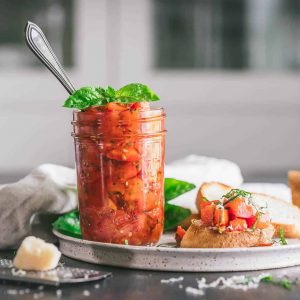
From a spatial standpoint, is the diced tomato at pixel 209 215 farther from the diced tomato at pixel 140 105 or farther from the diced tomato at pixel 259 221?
the diced tomato at pixel 140 105

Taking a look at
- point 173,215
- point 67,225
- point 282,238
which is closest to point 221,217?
point 282,238

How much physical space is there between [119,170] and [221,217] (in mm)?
189

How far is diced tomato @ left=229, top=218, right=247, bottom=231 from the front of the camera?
1342mm

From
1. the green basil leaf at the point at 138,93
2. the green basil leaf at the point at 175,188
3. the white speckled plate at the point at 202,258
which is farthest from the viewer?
the green basil leaf at the point at 175,188

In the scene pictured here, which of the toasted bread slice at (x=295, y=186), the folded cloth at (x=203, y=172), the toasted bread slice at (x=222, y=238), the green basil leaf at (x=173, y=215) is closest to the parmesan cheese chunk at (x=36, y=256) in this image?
the toasted bread slice at (x=222, y=238)

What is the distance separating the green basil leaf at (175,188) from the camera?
1.59 metres

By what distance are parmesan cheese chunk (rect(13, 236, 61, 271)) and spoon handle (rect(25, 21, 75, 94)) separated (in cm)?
30

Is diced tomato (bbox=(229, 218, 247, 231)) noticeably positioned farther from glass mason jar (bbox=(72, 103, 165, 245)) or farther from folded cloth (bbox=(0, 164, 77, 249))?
Result: folded cloth (bbox=(0, 164, 77, 249))

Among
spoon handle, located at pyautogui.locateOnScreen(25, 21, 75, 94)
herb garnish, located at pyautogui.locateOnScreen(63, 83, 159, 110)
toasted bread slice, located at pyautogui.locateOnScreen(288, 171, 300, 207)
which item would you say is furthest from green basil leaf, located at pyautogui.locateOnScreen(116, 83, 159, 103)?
toasted bread slice, located at pyautogui.locateOnScreen(288, 171, 300, 207)

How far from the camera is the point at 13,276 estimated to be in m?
1.21

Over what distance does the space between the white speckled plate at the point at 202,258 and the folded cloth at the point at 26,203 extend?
0.28m

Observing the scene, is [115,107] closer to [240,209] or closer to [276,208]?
[240,209]

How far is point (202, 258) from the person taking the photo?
4.24 ft

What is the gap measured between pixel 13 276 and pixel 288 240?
0.53 m
